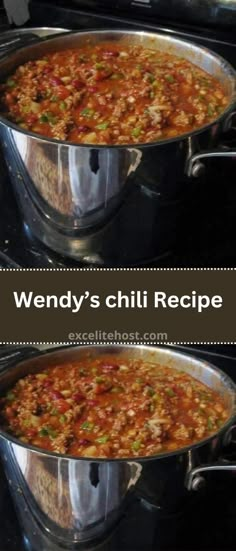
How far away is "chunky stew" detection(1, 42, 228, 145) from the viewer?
1667mm

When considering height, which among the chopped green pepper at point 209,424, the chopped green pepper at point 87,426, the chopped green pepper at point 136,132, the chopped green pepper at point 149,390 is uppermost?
the chopped green pepper at point 136,132

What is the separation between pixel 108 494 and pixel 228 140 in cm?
62

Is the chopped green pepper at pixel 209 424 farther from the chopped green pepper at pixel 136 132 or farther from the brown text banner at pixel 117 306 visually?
the chopped green pepper at pixel 136 132

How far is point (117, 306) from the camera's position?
6.23ft

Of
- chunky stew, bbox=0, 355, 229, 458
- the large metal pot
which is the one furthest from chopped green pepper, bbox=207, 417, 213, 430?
the large metal pot

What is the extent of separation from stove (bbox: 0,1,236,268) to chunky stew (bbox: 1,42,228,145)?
0.08 m

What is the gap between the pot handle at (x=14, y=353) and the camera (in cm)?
182

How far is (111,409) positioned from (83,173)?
1.28ft

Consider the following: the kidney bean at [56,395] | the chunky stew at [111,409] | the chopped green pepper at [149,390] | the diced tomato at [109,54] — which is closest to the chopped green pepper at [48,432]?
the chunky stew at [111,409]

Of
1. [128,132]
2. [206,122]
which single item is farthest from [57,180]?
[206,122]

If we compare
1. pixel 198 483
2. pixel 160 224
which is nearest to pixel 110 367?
pixel 160 224

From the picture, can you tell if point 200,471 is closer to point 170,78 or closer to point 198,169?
point 198,169

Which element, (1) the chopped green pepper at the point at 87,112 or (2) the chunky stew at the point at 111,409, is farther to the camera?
(1) the chopped green pepper at the point at 87,112

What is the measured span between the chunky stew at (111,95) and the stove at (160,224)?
81 millimetres
